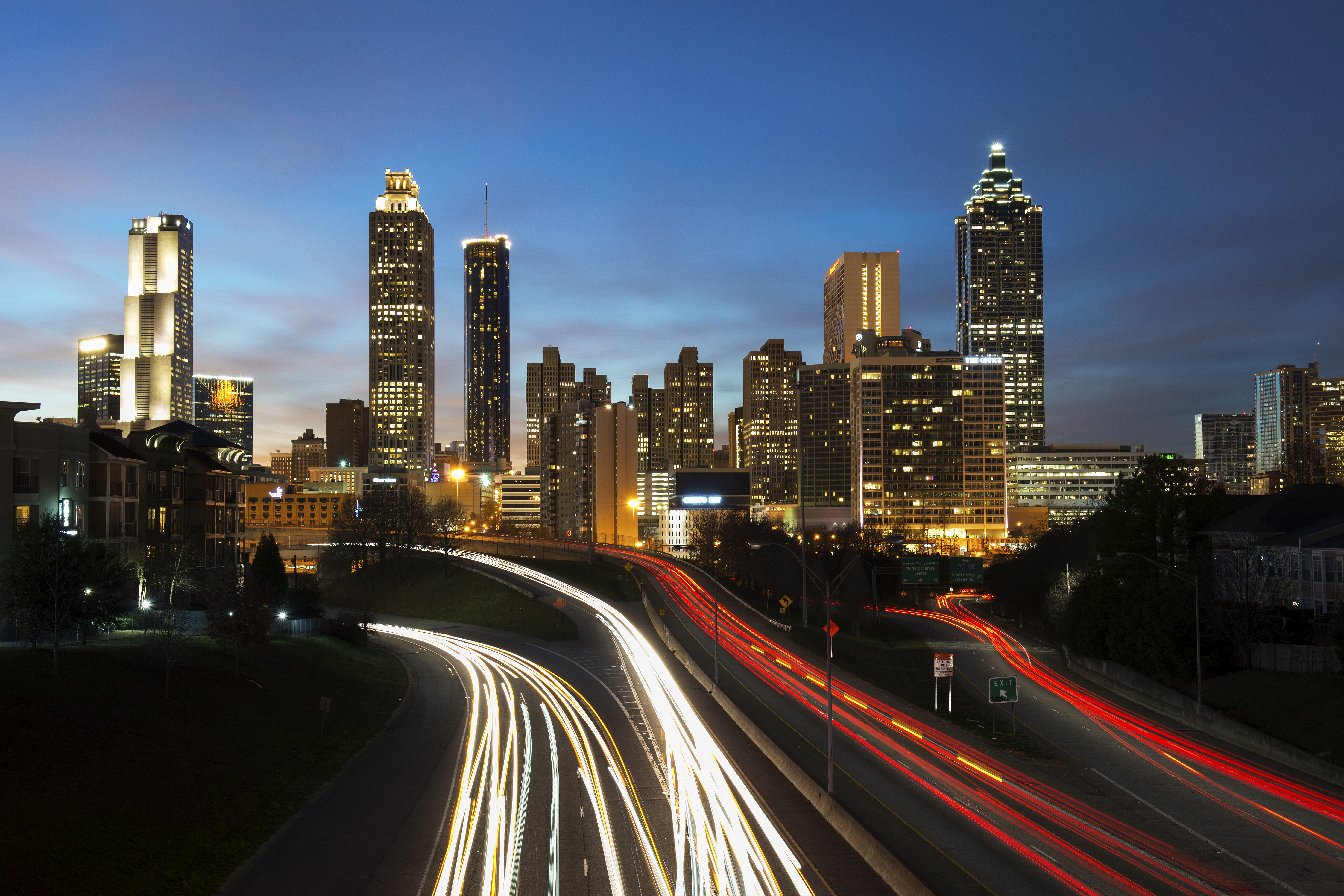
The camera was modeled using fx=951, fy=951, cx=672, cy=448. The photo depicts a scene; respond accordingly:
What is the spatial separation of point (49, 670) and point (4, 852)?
12.6 metres

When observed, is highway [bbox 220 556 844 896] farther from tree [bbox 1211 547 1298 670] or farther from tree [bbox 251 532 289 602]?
tree [bbox 1211 547 1298 670]

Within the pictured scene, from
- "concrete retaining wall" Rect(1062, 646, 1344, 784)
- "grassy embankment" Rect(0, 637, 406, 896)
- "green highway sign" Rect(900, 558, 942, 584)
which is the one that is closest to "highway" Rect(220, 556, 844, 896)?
"grassy embankment" Rect(0, 637, 406, 896)

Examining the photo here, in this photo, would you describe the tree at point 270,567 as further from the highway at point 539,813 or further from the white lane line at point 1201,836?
the white lane line at point 1201,836

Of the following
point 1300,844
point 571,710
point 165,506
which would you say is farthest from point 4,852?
point 165,506

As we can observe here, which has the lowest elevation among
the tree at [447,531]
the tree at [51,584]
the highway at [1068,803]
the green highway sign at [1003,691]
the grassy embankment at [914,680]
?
the grassy embankment at [914,680]

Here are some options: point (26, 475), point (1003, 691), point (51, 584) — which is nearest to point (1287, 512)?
point (1003, 691)

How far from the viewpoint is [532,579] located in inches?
3974

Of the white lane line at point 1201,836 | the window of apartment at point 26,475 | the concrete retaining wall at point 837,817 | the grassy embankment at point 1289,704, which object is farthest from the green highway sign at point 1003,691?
the window of apartment at point 26,475

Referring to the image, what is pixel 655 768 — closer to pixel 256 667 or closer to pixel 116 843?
pixel 116 843

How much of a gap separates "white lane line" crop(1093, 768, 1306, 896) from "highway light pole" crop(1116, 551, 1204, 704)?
41.3 ft

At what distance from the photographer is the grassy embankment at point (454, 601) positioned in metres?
85.1

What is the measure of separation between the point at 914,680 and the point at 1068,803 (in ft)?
104

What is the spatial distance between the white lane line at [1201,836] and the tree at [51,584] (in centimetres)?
3643

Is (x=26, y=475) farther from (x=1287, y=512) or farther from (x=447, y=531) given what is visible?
(x=1287, y=512)
